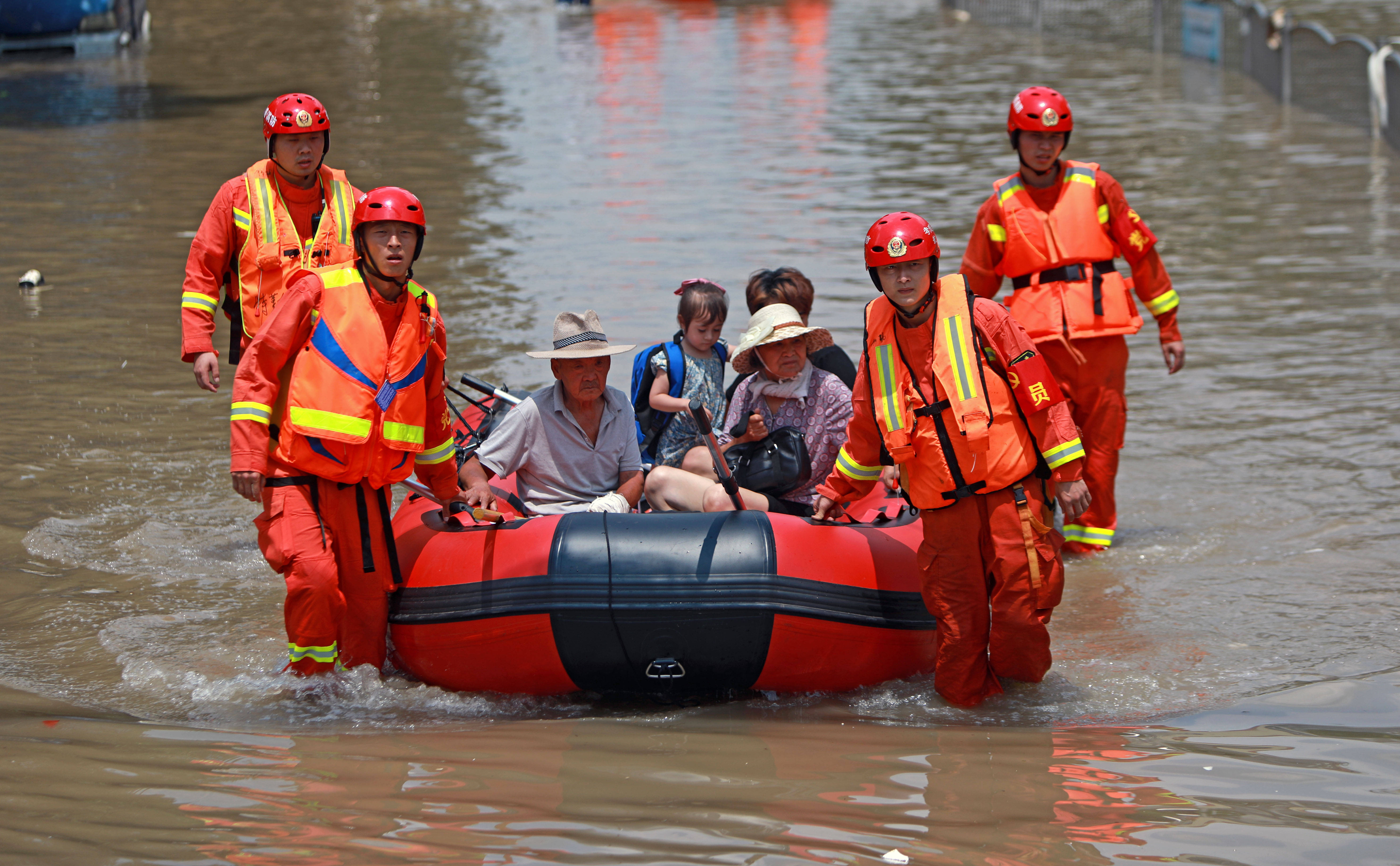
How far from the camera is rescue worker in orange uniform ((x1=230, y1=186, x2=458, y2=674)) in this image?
460 centimetres

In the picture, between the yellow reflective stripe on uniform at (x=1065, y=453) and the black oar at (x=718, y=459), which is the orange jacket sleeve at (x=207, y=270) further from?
the yellow reflective stripe on uniform at (x=1065, y=453)

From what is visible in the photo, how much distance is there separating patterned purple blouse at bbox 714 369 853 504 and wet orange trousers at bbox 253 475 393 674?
57.5 inches

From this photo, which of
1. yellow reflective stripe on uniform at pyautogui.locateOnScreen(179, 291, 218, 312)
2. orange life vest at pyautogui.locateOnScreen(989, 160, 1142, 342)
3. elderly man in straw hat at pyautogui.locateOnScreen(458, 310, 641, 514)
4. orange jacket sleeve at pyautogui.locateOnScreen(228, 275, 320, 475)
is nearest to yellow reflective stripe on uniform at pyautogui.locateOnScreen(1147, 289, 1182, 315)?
orange life vest at pyautogui.locateOnScreen(989, 160, 1142, 342)

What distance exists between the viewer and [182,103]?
797 inches

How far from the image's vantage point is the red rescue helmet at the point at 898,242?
4480 millimetres

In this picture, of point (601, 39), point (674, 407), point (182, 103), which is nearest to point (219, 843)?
point (674, 407)

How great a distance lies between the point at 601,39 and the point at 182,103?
12212 mm

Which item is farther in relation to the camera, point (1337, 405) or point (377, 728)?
point (1337, 405)

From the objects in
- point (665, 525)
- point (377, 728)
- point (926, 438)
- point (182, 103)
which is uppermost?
point (182, 103)

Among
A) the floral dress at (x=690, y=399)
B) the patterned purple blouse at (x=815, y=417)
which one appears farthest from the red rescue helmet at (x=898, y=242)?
the floral dress at (x=690, y=399)

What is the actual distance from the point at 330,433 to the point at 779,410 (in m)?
1.77

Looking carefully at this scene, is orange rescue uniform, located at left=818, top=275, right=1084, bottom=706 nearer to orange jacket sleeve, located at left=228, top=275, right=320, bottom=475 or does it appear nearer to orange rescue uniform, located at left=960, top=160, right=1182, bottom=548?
orange rescue uniform, located at left=960, top=160, right=1182, bottom=548

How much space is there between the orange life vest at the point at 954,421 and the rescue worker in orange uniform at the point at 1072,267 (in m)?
1.52

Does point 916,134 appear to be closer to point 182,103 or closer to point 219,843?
point 182,103
